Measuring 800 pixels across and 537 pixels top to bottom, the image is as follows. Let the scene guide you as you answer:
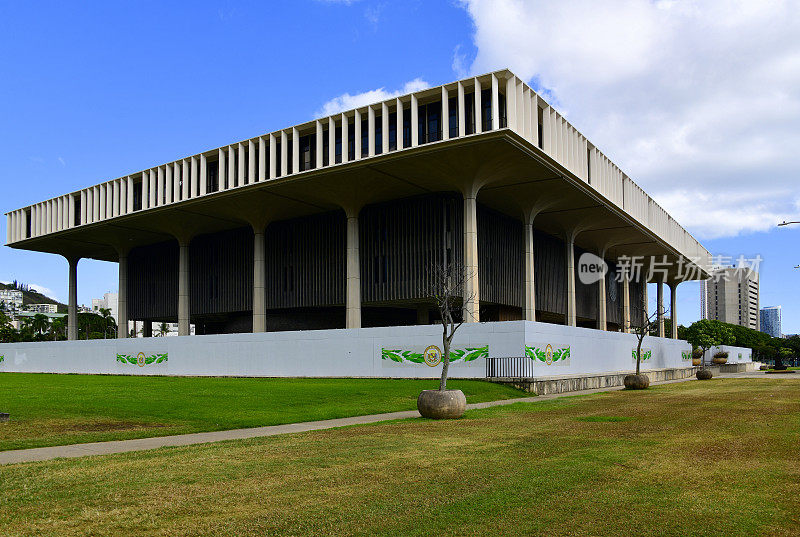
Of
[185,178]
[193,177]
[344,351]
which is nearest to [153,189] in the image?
[185,178]

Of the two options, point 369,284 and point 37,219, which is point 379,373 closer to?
point 369,284

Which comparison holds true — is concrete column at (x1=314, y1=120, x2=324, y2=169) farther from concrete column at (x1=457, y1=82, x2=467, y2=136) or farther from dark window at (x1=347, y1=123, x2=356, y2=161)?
concrete column at (x1=457, y1=82, x2=467, y2=136)

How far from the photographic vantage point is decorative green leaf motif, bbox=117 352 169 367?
165 ft

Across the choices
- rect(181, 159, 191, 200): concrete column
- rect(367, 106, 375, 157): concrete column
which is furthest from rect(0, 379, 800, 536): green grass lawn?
rect(181, 159, 191, 200): concrete column

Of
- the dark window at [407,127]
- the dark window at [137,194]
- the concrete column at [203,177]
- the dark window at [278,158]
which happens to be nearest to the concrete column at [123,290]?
the dark window at [137,194]

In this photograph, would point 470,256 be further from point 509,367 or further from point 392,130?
point 509,367

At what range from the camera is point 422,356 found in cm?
3725

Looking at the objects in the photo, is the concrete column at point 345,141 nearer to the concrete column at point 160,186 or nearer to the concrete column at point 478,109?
the concrete column at point 478,109

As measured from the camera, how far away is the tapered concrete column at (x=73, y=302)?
74.2 m

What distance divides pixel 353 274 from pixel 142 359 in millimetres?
16868

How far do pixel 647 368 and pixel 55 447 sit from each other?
169 feet

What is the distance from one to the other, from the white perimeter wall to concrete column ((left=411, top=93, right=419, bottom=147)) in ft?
37.0

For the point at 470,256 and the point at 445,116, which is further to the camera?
the point at 470,256

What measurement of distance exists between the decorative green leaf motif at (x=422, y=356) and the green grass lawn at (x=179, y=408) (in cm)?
480
